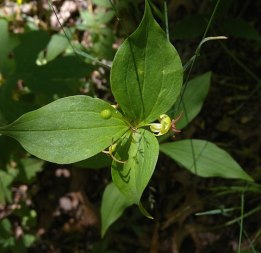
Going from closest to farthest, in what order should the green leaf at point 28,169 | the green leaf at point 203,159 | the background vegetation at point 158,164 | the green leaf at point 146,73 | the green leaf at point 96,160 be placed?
the green leaf at point 146,73, the green leaf at point 96,160, the green leaf at point 203,159, the background vegetation at point 158,164, the green leaf at point 28,169

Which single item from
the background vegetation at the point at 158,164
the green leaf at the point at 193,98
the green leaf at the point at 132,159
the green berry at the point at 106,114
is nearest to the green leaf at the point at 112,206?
the background vegetation at the point at 158,164

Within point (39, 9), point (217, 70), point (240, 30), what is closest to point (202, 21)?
point (240, 30)

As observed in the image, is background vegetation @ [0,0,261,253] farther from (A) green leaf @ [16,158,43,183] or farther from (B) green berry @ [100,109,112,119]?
(B) green berry @ [100,109,112,119]

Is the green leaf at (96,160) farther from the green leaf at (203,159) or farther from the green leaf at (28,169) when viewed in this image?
the green leaf at (28,169)

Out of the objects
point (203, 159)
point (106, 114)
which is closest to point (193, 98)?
point (203, 159)

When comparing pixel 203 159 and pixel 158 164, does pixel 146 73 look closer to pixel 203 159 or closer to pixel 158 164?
pixel 203 159

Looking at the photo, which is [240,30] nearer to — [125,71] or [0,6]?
[125,71]

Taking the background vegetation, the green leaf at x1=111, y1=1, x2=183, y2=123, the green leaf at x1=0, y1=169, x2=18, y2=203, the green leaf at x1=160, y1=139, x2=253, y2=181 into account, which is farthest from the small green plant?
the green leaf at x1=0, y1=169, x2=18, y2=203

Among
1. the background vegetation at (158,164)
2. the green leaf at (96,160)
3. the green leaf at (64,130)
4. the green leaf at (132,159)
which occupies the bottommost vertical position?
the background vegetation at (158,164)
